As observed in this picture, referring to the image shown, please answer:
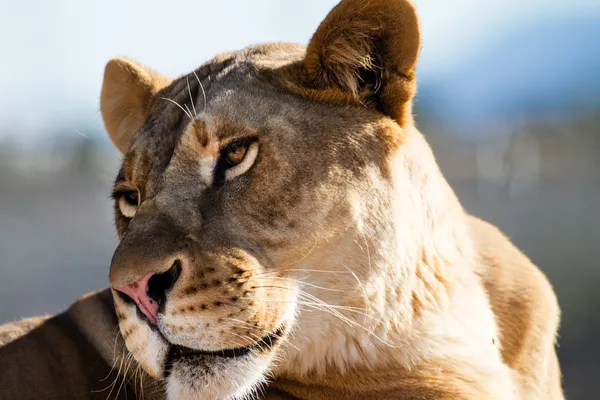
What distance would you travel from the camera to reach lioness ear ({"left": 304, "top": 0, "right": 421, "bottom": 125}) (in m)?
2.95

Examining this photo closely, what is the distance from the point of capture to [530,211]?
524 inches

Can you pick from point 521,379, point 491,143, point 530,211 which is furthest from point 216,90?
point 491,143

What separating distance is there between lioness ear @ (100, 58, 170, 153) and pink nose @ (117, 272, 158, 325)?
1074 millimetres

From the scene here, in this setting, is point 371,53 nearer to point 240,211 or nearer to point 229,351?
point 240,211

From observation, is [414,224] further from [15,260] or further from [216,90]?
[15,260]

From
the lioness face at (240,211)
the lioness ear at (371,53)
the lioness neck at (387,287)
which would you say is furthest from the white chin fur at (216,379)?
the lioness ear at (371,53)

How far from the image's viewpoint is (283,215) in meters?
2.81

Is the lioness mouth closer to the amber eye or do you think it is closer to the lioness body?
the lioness body

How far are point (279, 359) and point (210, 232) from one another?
0.47 metres

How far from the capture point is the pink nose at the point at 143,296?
261 centimetres

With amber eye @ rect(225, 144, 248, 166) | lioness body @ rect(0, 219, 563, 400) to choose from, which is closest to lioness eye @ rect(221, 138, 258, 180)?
amber eye @ rect(225, 144, 248, 166)

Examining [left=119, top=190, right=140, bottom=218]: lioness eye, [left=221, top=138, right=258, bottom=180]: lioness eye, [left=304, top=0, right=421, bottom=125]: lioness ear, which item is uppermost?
[left=304, top=0, right=421, bottom=125]: lioness ear

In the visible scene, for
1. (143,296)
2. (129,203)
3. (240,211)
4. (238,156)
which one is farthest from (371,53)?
(143,296)

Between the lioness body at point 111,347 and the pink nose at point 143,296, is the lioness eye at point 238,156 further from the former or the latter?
the lioness body at point 111,347
